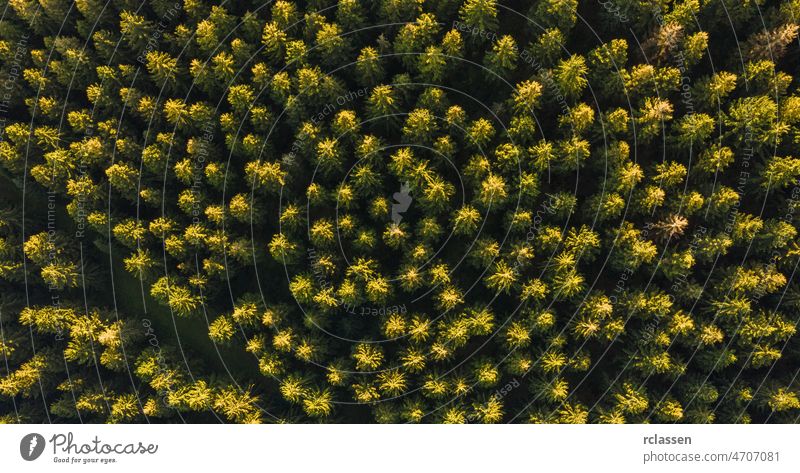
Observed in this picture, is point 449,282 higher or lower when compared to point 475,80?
lower

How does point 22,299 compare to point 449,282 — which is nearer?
point 449,282

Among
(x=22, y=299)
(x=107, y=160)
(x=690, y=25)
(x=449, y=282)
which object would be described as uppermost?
(x=690, y=25)

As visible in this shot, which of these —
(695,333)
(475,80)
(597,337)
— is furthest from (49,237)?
(695,333)

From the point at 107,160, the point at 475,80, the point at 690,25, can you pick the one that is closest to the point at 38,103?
the point at 107,160

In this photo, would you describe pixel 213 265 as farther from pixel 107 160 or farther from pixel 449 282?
pixel 449 282

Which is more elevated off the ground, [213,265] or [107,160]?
[107,160]

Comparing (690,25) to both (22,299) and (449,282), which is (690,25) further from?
(22,299)
